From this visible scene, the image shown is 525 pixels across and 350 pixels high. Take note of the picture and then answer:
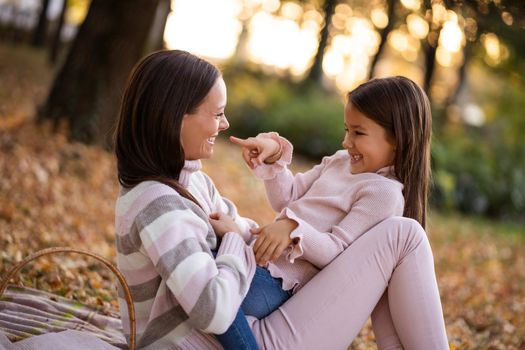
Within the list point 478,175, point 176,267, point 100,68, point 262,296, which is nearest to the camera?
point 176,267

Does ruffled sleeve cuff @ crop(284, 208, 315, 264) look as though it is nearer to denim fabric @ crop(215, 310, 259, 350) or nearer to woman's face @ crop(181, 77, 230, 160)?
denim fabric @ crop(215, 310, 259, 350)

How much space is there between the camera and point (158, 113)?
229 cm

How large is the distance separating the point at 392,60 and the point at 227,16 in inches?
335

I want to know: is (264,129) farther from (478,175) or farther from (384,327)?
(384,327)

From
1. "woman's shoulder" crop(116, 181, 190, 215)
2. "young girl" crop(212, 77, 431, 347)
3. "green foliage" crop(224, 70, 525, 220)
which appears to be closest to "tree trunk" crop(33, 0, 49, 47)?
"green foliage" crop(224, 70, 525, 220)

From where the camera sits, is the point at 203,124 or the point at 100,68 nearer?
the point at 203,124

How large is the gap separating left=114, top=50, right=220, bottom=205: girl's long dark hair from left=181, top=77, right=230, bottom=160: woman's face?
27 millimetres

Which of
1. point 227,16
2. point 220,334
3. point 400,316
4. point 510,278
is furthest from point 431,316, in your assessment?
point 227,16

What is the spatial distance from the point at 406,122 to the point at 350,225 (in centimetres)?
53

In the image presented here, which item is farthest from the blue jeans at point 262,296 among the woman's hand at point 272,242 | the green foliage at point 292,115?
the green foliage at point 292,115

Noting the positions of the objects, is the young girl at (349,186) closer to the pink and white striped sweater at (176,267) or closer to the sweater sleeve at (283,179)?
the sweater sleeve at (283,179)

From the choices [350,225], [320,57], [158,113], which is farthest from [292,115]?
[158,113]

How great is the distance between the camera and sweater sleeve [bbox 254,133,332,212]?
9.58 ft

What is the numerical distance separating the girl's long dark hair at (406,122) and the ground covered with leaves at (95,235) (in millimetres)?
1431
